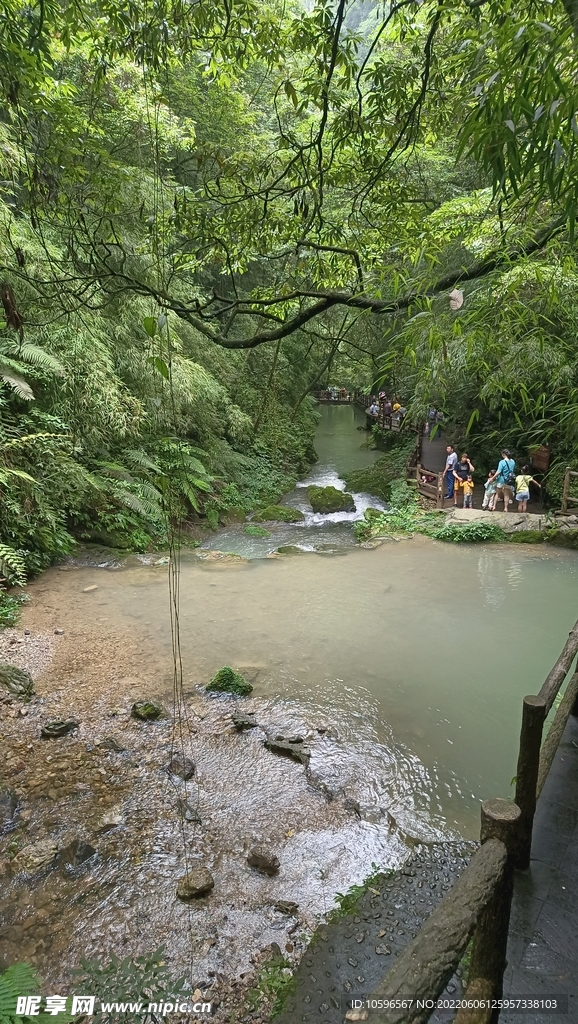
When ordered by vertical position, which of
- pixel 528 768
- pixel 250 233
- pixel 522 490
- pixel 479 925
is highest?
pixel 250 233

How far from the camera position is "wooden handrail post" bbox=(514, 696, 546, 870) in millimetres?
2605

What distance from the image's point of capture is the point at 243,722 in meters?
4.82

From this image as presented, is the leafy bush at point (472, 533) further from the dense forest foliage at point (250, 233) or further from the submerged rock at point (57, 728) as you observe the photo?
the submerged rock at point (57, 728)

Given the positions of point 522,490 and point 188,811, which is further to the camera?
point 522,490

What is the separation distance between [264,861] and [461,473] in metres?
12.4

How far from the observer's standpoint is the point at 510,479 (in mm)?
11836

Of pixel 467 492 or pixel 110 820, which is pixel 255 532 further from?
pixel 110 820

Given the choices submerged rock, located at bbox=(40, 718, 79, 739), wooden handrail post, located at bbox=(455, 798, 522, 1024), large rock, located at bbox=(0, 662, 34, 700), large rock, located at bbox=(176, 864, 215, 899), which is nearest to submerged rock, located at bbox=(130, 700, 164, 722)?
submerged rock, located at bbox=(40, 718, 79, 739)

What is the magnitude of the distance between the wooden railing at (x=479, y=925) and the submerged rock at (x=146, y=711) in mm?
3330

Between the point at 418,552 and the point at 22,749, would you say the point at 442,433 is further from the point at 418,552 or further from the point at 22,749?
the point at 22,749

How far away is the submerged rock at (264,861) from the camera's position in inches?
130

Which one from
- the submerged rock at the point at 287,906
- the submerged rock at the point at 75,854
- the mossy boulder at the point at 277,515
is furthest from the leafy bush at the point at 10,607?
the mossy boulder at the point at 277,515

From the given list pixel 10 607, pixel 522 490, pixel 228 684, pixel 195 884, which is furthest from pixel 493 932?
pixel 522 490

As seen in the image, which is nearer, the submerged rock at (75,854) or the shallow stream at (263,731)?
the shallow stream at (263,731)
